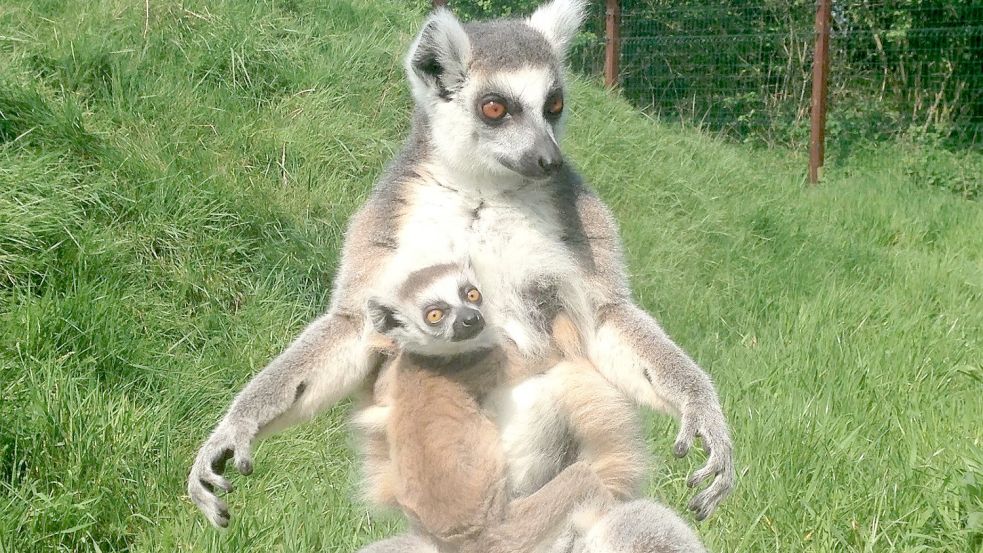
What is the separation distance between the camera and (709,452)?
2.50m

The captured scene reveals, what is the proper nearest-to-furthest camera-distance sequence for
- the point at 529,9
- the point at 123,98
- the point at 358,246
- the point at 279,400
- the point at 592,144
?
the point at 279,400 → the point at 358,246 → the point at 123,98 → the point at 592,144 → the point at 529,9

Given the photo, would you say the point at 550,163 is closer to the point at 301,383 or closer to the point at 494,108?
the point at 494,108

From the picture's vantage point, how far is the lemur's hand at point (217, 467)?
97.0 inches

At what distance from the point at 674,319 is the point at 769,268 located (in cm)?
126

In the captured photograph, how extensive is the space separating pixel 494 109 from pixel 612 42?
6.59 meters

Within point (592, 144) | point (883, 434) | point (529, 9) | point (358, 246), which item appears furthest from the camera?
point (529, 9)

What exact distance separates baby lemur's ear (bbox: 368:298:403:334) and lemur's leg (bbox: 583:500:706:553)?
2.63 ft

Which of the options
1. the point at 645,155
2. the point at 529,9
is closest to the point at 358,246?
the point at 645,155

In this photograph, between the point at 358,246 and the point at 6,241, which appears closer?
the point at 358,246

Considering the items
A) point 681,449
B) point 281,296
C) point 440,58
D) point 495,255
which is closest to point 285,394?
point 495,255

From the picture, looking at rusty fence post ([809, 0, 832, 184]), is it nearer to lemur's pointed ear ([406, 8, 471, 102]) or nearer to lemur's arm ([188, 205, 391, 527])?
lemur's pointed ear ([406, 8, 471, 102])

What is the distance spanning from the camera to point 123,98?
516 cm

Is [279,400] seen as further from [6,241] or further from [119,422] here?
[6,241]

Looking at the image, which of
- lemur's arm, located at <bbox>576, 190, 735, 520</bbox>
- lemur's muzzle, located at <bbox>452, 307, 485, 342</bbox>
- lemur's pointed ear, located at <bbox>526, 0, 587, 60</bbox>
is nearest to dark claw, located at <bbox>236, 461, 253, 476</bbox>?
lemur's muzzle, located at <bbox>452, 307, 485, 342</bbox>
